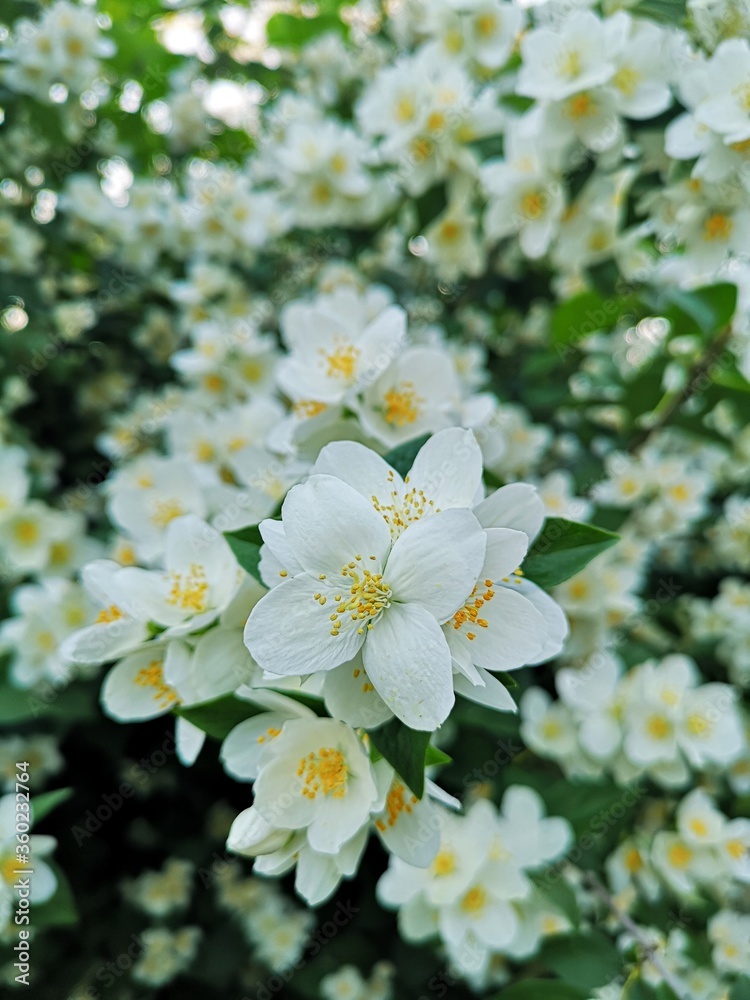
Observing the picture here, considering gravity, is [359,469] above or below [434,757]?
above

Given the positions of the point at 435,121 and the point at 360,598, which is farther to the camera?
the point at 435,121

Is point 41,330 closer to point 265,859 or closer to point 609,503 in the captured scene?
point 609,503

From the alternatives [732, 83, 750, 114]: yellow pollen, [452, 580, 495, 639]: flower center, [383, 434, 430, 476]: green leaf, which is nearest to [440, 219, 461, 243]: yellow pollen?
[732, 83, 750, 114]: yellow pollen

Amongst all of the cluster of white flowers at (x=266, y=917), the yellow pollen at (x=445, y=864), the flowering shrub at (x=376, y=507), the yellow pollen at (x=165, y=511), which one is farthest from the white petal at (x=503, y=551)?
the cluster of white flowers at (x=266, y=917)

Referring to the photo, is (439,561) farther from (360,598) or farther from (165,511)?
(165,511)

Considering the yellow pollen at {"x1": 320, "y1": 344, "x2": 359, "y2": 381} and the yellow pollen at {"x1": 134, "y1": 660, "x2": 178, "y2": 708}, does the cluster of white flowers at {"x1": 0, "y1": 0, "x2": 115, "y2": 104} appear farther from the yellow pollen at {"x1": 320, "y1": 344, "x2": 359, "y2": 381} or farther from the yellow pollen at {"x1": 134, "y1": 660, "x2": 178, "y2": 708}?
the yellow pollen at {"x1": 134, "y1": 660, "x2": 178, "y2": 708}

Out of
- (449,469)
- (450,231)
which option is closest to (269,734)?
(449,469)

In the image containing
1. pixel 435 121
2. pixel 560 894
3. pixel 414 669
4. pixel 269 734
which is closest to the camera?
pixel 414 669
